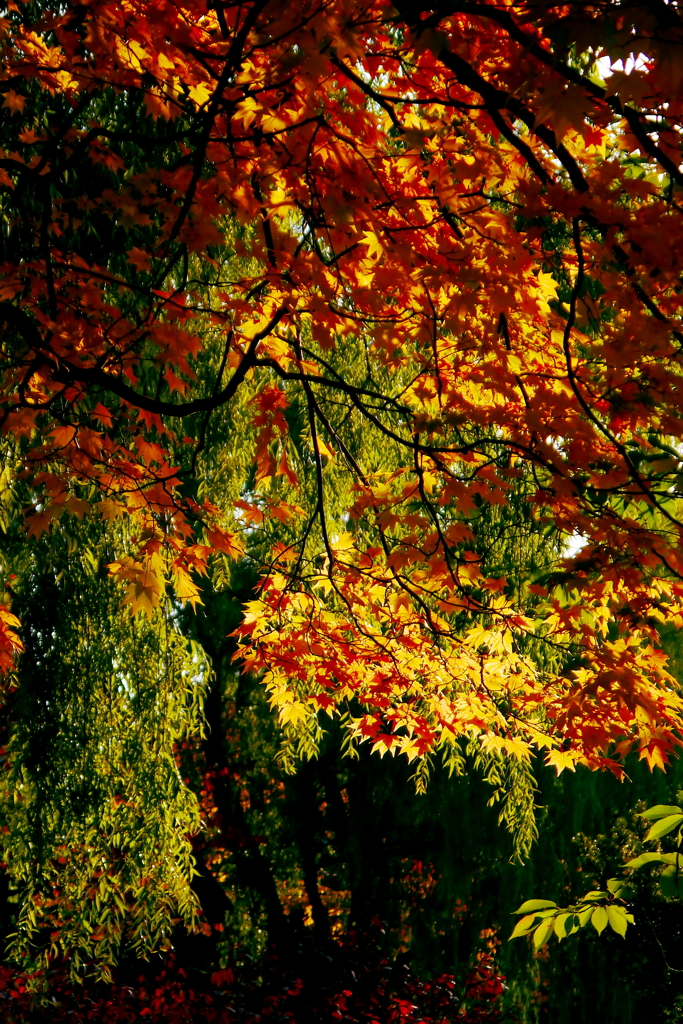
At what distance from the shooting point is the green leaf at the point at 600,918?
131 centimetres

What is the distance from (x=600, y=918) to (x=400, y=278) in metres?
1.57

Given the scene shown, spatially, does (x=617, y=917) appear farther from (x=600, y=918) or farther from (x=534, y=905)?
(x=534, y=905)

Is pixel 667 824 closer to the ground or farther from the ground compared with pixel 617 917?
farther from the ground

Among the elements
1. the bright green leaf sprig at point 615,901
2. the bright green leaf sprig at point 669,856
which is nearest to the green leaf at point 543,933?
the bright green leaf sprig at point 615,901

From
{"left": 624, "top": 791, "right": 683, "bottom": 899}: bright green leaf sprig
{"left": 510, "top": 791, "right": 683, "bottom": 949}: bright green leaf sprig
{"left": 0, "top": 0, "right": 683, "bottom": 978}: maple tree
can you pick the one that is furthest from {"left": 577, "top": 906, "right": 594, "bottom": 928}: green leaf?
{"left": 0, "top": 0, "right": 683, "bottom": 978}: maple tree

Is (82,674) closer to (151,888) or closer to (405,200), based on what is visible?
(151,888)

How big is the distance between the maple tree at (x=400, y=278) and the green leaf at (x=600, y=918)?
0.85 meters

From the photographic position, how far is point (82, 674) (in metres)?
3.86

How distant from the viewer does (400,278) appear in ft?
7.36

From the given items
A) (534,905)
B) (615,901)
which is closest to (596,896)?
(615,901)

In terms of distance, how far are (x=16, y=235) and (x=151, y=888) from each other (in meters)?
2.89

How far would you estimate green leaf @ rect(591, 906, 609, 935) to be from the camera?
51.6 inches

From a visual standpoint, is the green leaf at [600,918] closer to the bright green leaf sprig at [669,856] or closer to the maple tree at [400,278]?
the bright green leaf sprig at [669,856]

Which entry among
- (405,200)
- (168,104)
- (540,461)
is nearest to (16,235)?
(168,104)
